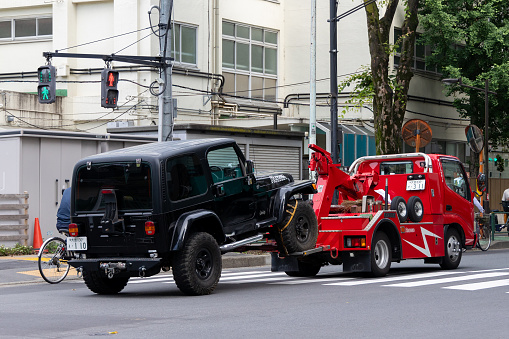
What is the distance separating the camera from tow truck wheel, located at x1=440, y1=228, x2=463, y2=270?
715 inches

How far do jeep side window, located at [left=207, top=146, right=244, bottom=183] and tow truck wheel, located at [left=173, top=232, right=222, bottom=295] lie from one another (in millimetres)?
1090

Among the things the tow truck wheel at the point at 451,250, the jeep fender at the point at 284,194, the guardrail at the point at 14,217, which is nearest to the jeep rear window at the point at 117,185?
the jeep fender at the point at 284,194

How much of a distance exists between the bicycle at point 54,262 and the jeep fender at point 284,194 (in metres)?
4.08

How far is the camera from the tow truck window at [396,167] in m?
18.2

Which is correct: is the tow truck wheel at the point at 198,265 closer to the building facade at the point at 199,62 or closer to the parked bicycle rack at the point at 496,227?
the parked bicycle rack at the point at 496,227

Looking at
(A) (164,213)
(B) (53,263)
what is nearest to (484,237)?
(B) (53,263)

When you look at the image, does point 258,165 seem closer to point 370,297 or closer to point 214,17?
point 214,17

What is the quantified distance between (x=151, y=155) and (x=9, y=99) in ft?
71.9

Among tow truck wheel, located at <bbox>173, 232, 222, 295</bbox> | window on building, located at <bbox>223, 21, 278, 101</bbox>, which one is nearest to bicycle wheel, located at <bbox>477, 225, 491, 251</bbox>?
window on building, located at <bbox>223, 21, 278, 101</bbox>

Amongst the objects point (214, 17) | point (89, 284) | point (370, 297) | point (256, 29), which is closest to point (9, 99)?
point (214, 17)

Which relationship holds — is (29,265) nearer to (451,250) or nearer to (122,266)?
(122,266)

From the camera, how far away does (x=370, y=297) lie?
500 inches

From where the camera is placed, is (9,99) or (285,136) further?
(9,99)

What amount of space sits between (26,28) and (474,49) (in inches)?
760
